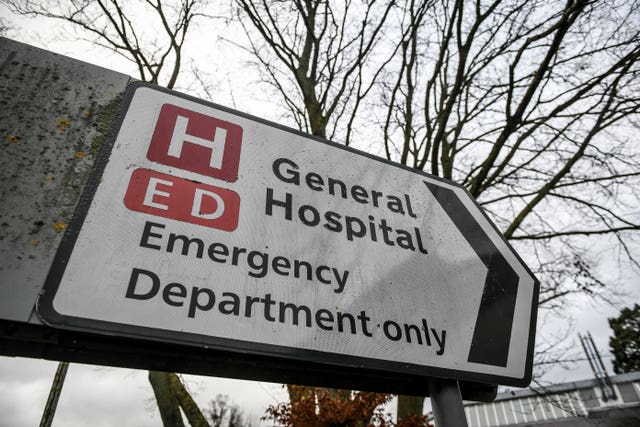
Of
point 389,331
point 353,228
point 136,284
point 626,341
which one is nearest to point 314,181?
point 353,228

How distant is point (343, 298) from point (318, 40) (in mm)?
5708

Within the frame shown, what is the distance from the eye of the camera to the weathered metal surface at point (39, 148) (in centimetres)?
80

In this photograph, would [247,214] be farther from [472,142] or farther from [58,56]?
[472,142]

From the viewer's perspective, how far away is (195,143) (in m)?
1.20

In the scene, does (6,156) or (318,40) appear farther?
(318,40)

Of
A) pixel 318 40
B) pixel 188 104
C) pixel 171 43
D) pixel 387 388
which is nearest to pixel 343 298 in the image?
pixel 387 388

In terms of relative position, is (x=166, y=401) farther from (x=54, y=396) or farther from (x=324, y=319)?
(x=324, y=319)

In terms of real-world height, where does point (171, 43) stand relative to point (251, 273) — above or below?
above

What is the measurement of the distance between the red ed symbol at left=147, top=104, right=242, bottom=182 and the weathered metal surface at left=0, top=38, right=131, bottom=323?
6.0 inches

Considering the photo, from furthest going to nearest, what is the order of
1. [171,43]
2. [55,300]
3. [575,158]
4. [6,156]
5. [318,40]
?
[171,43] < [318,40] < [575,158] < [6,156] < [55,300]

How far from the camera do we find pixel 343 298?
1099 millimetres

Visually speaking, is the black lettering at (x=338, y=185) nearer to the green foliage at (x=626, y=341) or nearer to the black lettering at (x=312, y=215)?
the black lettering at (x=312, y=215)

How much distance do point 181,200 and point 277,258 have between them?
1.06 ft

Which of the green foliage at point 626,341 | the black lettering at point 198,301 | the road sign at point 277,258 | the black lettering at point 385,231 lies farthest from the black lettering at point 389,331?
the green foliage at point 626,341
